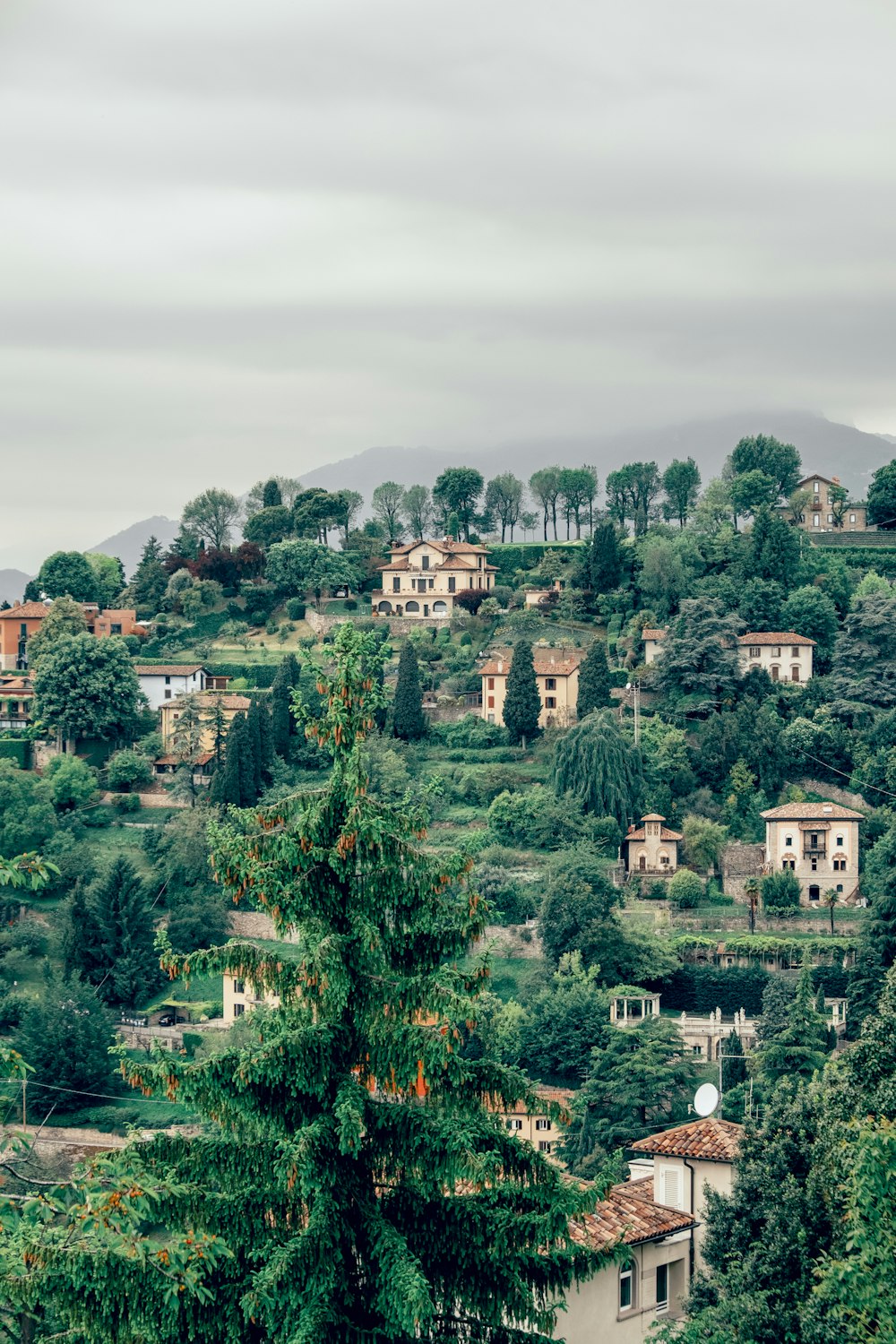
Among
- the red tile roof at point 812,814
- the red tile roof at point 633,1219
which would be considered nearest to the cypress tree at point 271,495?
the red tile roof at point 812,814

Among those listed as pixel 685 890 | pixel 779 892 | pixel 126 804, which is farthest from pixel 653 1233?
pixel 126 804

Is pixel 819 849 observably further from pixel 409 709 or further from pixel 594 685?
pixel 409 709

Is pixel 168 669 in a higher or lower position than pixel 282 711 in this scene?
higher

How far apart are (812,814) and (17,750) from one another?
32.3m

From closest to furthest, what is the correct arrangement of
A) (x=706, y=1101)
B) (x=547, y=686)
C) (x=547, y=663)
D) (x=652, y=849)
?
1. (x=706, y=1101)
2. (x=652, y=849)
3. (x=547, y=686)
4. (x=547, y=663)

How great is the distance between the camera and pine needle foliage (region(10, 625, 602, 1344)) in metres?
12.5

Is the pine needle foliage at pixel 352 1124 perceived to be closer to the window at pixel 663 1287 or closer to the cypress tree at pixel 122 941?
the window at pixel 663 1287

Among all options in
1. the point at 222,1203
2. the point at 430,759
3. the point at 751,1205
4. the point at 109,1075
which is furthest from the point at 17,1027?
the point at 222,1203

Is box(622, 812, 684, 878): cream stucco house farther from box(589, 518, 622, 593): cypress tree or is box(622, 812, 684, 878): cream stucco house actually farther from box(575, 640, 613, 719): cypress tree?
box(589, 518, 622, 593): cypress tree

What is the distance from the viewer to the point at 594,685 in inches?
2719

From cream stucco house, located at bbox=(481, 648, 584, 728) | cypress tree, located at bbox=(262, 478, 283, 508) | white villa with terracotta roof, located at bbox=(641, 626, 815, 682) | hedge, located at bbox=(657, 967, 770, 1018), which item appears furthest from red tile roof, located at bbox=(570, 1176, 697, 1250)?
cypress tree, located at bbox=(262, 478, 283, 508)

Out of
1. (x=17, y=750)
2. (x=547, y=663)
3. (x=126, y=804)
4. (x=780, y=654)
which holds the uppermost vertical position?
(x=780, y=654)

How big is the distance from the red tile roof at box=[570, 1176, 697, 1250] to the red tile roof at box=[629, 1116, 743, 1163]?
99 centimetres

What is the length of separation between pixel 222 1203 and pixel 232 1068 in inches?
38.1
